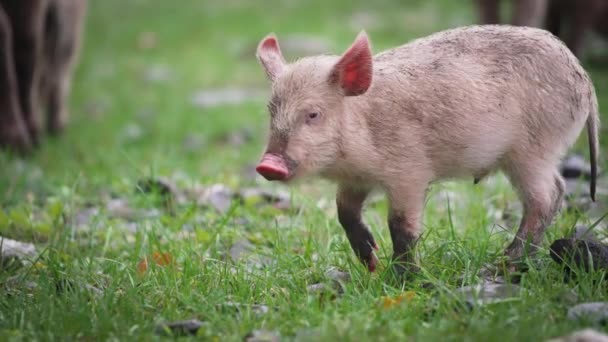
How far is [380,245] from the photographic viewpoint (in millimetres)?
4125

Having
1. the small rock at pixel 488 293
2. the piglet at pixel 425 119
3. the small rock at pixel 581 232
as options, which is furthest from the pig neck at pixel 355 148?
the small rock at pixel 581 232

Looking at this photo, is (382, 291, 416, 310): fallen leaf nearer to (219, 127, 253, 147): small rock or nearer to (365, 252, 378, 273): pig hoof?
(365, 252, 378, 273): pig hoof

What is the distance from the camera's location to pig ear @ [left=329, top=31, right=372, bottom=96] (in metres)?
3.40

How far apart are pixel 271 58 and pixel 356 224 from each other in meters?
0.81

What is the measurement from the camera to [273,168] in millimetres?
3172

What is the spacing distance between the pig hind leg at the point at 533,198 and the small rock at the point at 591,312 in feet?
1.93

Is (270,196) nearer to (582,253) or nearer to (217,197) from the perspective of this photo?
(217,197)

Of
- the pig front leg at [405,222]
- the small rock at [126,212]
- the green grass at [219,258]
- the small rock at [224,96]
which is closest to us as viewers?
the green grass at [219,258]

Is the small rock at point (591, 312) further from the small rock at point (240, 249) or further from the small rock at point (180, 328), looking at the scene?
the small rock at point (240, 249)

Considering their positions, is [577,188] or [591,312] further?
[577,188]

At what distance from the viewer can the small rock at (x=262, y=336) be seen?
9.78ft

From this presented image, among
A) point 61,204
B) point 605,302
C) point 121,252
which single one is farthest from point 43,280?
point 605,302

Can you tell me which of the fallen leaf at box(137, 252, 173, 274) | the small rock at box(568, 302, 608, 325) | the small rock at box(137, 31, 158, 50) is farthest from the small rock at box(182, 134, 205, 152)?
the small rock at box(568, 302, 608, 325)

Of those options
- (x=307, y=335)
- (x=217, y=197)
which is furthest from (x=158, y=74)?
(x=307, y=335)
